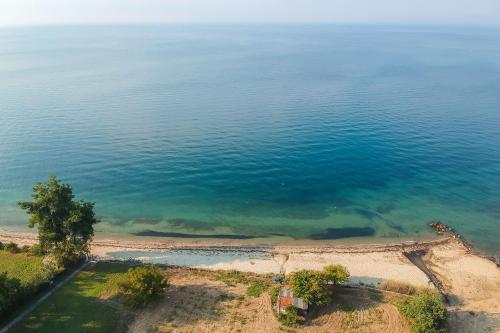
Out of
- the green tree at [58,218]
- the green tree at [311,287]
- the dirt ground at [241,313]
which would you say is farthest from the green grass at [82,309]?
the green tree at [311,287]

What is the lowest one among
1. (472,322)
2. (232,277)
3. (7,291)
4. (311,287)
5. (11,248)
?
(472,322)

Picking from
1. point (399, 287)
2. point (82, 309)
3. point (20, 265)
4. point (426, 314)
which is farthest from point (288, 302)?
point (20, 265)

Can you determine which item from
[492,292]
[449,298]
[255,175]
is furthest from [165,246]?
[492,292]

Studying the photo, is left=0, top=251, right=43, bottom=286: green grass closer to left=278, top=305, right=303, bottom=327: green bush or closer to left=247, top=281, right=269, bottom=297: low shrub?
left=247, top=281, right=269, bottom=297: low shrub

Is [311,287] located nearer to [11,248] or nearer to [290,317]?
[290,317]

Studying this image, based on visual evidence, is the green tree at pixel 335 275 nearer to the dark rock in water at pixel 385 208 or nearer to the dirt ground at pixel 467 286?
the dirt ground at pixel 467 286

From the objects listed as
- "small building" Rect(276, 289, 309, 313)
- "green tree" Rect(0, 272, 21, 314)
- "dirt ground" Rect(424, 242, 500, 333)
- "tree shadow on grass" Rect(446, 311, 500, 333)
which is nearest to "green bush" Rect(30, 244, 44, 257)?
"green tree" Rect(0, 272, 21, 314)

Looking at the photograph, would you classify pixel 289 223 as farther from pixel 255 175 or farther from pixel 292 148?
pixel 292 148
